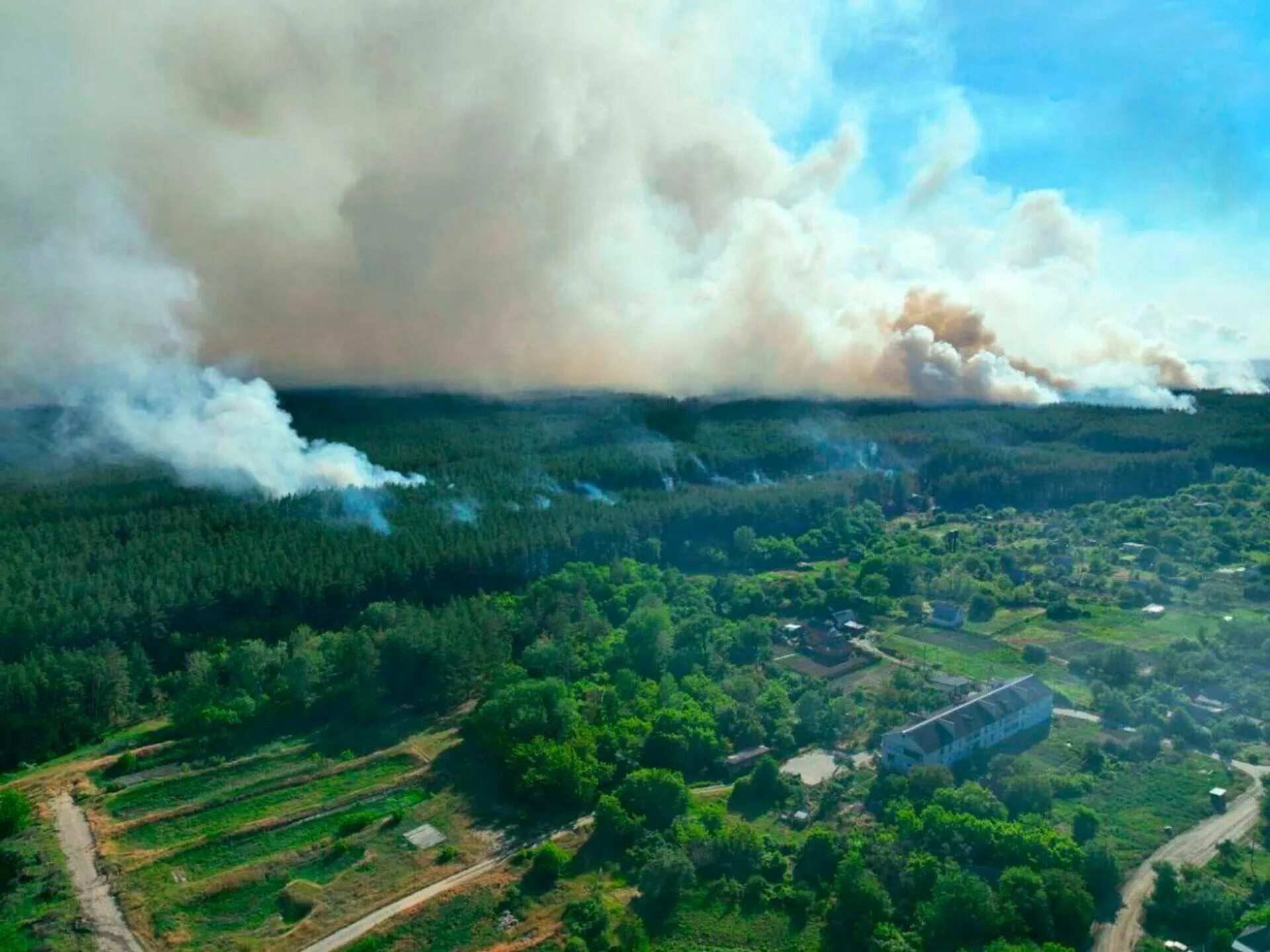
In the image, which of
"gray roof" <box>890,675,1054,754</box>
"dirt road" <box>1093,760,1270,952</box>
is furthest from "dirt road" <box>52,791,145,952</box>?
"dirt road" <box>1093,760,1270,952</box>

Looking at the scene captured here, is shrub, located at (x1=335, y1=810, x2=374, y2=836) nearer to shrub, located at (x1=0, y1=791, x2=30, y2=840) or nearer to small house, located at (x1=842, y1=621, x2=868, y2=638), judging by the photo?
shrub, located at (x1=0, y1=791, x2=30, y2=840)

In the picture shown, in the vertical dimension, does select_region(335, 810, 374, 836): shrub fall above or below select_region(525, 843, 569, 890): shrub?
above

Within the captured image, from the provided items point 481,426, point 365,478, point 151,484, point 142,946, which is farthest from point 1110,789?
point 481,426

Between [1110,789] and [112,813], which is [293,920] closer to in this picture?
[112,813]

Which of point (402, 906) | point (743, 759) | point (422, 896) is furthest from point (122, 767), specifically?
point (743, 759)

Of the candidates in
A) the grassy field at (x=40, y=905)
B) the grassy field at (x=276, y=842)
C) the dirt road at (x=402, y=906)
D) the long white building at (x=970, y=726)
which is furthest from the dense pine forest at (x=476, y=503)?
the long white building at (x=970, y=726)
